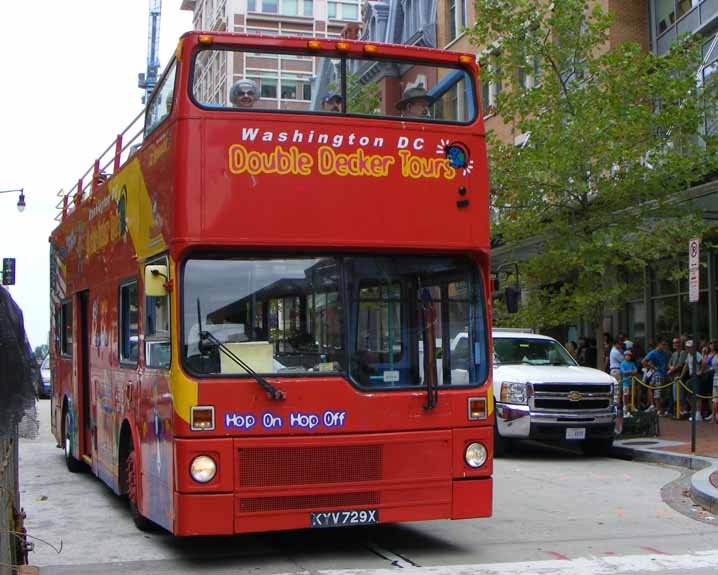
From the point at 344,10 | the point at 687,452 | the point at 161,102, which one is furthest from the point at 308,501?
the point at 344,10

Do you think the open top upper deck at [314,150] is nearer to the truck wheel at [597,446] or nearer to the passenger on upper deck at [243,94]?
the passenger on upper deck at [243,94]

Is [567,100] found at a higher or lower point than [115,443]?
higher

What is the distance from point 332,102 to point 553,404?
909cm

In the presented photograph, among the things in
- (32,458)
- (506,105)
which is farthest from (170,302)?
(506,105)

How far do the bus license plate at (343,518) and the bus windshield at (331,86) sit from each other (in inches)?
123

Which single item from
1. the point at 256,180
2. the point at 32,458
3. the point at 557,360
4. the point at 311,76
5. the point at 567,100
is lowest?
the point at 32,458

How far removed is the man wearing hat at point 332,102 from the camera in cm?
854

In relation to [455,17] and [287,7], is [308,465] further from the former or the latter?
[287,7]

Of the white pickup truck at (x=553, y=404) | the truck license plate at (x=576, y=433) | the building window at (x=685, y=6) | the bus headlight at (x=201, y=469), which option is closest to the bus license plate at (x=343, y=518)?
the bus headlight at (x=201, y=469)

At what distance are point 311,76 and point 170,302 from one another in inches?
80.4

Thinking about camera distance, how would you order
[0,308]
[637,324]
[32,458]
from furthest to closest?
1. [637,324]
2. [32,458]
3. [0,308]

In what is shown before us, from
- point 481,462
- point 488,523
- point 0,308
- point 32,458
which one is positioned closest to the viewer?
point 0,308

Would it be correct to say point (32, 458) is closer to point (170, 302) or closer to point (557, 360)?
point (557, 360)

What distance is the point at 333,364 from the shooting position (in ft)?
26.7
